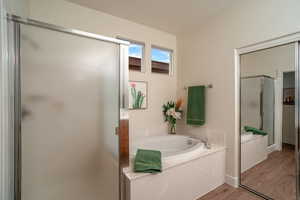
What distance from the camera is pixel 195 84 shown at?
269cm

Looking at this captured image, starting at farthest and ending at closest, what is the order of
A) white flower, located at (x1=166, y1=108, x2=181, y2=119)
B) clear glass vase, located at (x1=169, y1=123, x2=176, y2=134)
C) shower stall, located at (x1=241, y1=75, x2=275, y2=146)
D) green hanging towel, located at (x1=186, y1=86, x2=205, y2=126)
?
clear glass vase, located at (x1=169, y1=123, x2=176, y2=134) < white flower, located at (x1=166, y1=108, x2=181, y2=119) < green hanging towel, located at (x1=186, y1=86, x2=205, y2=126) < shower stall, located at (x1=241, y1=75, x2=275, y2=146)

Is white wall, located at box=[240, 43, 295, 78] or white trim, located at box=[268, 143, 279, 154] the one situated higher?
white wall, located at box=[240, 43, 295, 78]

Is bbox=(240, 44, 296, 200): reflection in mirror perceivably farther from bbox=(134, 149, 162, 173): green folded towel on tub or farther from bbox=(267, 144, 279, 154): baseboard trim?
bbox=(134, 149, 162, 173): green folded towel on tub

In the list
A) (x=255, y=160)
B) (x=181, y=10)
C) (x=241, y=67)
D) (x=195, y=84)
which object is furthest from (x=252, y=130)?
(x=181, y=10)

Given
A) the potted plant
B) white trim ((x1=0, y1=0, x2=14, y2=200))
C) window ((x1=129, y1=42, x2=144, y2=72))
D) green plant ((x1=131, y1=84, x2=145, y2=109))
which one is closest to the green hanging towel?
the potted plant

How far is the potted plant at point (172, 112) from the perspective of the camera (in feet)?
9.29

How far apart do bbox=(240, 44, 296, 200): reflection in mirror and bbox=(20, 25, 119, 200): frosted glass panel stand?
190 cm

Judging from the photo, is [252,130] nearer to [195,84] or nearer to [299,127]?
[299,127]

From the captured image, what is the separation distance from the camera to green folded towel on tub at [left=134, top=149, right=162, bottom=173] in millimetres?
1425

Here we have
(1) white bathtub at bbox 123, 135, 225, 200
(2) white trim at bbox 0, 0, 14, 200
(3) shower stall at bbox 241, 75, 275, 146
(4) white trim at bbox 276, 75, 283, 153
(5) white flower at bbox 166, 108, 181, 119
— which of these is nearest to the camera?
(2) white trim at bbox 0, 0, 14, 200

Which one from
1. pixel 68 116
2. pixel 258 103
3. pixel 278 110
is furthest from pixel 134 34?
pixel 278 110

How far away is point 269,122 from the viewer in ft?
6.35

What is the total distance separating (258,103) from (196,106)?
0.91 meters

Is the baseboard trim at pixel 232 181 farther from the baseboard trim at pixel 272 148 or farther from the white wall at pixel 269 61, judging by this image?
the white wall at pixel 269 61
